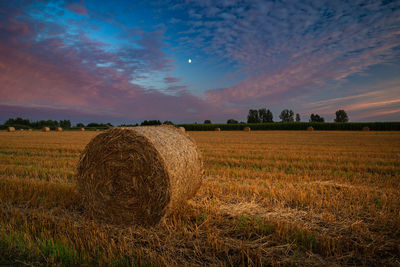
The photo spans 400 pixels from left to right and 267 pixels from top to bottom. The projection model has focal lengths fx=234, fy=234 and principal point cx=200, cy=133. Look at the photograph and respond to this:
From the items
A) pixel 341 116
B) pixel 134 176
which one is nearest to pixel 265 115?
pixel 341 116

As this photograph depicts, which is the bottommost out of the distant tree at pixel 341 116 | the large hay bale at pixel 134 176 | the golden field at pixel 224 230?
the golden field at pixel 224 230

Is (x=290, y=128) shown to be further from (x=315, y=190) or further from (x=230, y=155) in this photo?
(x=315, y=190)

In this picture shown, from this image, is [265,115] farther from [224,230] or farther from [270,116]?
[224,230]

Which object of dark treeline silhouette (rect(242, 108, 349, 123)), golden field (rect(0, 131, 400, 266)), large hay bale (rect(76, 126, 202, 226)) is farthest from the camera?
dark treeline silhouette (rect(242, 108, 349, 123))

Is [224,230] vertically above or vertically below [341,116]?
below

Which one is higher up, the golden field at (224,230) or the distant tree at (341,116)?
the distant tree at (341,116)

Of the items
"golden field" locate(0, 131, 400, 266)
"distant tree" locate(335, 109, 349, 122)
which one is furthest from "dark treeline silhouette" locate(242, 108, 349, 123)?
"golden field" locate(0, 131, 400, 266)

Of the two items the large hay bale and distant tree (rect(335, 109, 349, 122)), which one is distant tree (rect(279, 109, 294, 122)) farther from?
the large hay bale

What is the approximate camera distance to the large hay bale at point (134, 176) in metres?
4.11

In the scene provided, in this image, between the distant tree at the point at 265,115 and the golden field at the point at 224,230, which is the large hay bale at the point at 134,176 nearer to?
the golden field at the point at 224,230

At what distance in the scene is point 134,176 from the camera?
429cm

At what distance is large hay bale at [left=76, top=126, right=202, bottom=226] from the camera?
411 cm

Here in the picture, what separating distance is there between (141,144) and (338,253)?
342 centimetres

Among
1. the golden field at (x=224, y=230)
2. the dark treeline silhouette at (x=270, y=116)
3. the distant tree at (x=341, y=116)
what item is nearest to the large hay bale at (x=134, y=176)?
the golden field at (x=224, y=230)
